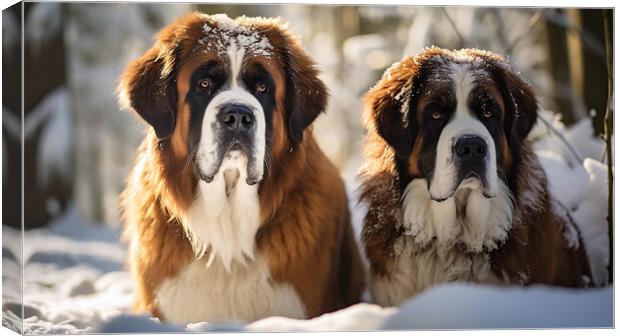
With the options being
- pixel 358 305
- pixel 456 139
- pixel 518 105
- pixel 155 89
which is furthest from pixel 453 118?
pixel 155 89

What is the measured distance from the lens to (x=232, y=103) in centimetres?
496

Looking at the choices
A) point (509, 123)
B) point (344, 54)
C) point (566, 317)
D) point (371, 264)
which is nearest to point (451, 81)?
point (509, 123)

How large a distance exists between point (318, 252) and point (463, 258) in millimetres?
834

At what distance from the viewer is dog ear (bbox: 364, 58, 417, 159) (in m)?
5.32

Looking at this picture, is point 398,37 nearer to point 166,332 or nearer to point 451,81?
point 451,81

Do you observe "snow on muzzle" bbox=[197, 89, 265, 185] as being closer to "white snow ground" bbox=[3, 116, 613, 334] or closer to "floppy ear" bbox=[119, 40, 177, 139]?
"floppy ear" bbox=[119, 40, 177, 139]

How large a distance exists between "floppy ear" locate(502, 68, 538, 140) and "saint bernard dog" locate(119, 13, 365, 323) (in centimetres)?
105

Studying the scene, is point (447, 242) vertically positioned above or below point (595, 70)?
below

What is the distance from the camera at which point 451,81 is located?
5.25 metres

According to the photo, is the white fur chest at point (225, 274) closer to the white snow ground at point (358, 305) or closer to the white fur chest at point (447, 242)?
the white snow ground at point (358, 305)

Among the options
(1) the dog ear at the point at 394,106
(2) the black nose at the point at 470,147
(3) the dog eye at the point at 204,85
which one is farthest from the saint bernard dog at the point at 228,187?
(2) the black nose at the point at 470,147

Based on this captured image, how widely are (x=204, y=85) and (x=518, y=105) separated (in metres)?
1.80

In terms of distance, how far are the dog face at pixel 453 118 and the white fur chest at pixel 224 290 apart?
994 mm

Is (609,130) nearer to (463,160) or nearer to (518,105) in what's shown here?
(518,105)
